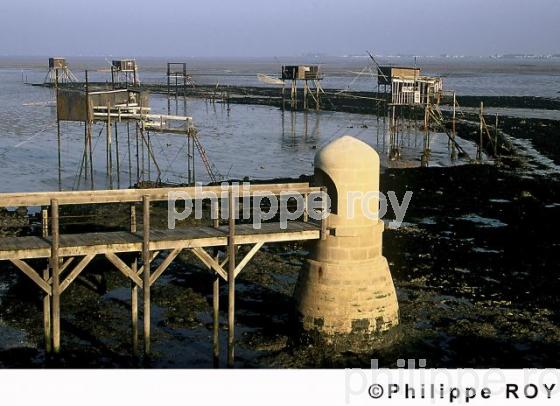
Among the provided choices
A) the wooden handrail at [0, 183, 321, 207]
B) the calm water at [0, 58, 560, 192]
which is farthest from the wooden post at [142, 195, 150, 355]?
the calm water at [0, 58, 560, 192]

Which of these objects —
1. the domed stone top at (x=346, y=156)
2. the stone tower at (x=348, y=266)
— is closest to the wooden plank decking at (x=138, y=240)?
the stone tower at (x=348, y=266)

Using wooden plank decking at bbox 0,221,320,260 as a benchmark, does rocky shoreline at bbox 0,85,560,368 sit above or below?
below

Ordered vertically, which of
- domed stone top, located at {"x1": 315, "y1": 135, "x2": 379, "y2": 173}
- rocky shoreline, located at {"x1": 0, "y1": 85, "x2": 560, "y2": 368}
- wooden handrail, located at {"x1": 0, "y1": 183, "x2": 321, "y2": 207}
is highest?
domed stone top, located at {"x1": 315, "y1": 135, "x2": 379, "y2": 173}

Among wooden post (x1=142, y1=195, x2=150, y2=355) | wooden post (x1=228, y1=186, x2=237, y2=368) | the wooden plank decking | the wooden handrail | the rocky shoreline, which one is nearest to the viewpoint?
the wooden plank decking

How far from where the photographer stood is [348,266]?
57.0 ft

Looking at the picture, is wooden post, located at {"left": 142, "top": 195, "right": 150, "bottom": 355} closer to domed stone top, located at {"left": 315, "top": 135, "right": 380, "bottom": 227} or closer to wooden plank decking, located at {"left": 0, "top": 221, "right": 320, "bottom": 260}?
wooden plank decking, located at {"left": 0, "top": 221, "right": 320, "bottom": 260}

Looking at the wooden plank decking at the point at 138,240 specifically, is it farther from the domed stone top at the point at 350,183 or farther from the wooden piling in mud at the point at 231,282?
the domed stone top at the point at 350,183

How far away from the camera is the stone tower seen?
17.3 metres

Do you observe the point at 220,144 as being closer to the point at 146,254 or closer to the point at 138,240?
the point at 138,240

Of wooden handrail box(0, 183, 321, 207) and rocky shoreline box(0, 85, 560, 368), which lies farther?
rocky shoreline box(0, 85, 560, 368)

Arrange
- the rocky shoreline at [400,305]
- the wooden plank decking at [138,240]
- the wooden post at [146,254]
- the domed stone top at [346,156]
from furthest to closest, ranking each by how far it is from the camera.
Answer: the domed stone top at [346,156] < the rocky shoreline at [400,305] < the wooden post at [146,254] < the wooden plank decking at [138,240]

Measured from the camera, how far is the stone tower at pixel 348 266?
17.3 meters

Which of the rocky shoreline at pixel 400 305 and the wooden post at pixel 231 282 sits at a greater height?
the wooden post at pixel 231 282

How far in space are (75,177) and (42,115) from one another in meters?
39.0
